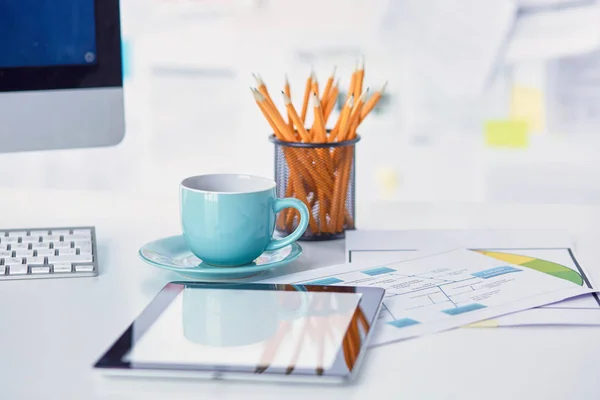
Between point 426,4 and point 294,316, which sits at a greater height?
point 426,4

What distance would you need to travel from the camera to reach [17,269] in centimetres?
67

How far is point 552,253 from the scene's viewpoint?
738 millimetres

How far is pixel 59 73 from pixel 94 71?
1.4 inches

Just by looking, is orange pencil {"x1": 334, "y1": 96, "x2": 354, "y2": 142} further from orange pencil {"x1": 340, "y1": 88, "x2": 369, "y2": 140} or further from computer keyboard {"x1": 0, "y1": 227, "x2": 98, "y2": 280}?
computer keyboard {"x1": 0, "y1": 227, "x2": 98, "y2": 280}

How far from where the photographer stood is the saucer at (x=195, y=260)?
64 centimetres

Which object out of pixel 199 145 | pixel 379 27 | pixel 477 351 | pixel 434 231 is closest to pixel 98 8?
pixel 434 231

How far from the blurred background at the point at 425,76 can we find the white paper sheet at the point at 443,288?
5.35 feet

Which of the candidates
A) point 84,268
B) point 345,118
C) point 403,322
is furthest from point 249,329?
point 345,118

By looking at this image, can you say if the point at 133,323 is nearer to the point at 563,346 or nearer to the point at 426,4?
the point at 563,346

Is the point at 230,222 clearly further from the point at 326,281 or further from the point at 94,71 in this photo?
the point at 94,71

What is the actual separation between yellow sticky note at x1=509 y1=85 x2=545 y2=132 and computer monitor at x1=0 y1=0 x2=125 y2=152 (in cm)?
170

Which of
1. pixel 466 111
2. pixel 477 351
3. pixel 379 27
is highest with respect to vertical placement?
pixel 379 27

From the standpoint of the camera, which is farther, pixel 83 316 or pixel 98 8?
pixel 98 8

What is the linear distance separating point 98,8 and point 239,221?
303 millimetres
